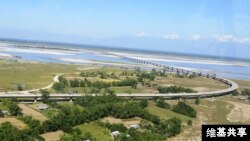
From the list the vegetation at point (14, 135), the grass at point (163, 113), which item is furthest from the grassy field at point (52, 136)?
the grass at point (163, 113)

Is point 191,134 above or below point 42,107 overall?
below

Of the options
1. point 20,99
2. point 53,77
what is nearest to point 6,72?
point 53,77

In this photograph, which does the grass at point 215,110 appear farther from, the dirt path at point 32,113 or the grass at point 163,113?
the dirt path at point 32,113

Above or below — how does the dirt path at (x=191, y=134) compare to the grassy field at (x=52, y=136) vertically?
below

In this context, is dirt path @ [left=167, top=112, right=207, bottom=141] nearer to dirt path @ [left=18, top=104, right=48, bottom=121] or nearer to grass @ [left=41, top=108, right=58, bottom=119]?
grass @ [left=41, top=108, right=58, bottom=119]

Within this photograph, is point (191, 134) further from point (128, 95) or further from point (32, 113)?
point (128, 95)

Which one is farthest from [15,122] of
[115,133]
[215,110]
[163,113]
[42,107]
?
[215,110]

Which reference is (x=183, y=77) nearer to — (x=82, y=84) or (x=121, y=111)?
(x=82, y=84)
